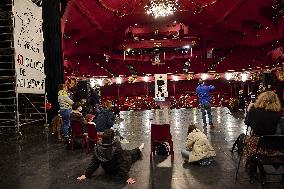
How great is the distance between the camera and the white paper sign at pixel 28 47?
31.9 ft

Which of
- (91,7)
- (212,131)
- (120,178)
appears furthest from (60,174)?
(91,7)

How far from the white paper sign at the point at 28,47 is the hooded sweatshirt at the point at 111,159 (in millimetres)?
5022

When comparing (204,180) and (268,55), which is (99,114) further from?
(268,55)

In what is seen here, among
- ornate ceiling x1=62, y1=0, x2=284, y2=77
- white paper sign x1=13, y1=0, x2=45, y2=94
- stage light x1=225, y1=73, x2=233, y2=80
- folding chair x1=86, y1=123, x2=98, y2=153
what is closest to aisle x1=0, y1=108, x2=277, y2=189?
folding chair x1=86, y1=123, x2=98, y2=153

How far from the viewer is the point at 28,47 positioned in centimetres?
1038

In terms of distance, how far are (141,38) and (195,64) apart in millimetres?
7063

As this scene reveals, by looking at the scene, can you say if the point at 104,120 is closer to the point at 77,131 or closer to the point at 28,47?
the point at 77,131

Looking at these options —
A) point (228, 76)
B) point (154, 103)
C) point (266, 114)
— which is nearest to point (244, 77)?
point (228, 76)

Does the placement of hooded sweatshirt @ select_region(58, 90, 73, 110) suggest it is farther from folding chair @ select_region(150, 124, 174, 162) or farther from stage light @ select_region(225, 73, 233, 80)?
stage light @ select_region(225, 73, 233, 80)

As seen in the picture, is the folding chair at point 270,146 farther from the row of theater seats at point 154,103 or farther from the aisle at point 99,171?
the row of theater seats at point 154,103

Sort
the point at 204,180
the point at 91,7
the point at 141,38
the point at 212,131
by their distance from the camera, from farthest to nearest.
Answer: the point at 141,38
the point at 91,7
the point at 212,131
the point at 204,180

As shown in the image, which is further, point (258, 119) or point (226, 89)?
point (226, 89)

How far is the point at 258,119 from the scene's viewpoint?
529 cm

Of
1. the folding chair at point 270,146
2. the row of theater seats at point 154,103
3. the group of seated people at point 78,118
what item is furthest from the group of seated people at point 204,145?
the row of theater seats at point 154,103
